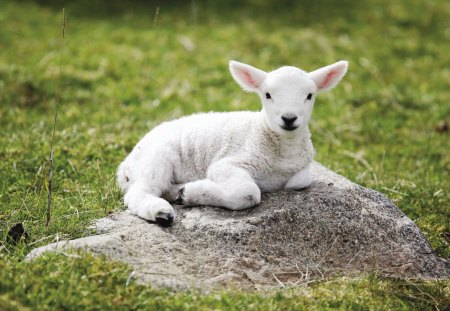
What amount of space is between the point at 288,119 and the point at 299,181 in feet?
2.70

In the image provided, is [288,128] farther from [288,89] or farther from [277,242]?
[277,242]

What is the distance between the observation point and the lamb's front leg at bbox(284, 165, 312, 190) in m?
6.80

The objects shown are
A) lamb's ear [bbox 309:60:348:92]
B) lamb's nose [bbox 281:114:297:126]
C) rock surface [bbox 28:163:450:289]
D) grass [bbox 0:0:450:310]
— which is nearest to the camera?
grass [bbox 0:0:450:310]

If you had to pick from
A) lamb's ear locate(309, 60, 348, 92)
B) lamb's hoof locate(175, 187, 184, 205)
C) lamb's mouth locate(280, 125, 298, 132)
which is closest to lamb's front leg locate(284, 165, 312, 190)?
lamb's mouth locate(280, 125, 298, 132)

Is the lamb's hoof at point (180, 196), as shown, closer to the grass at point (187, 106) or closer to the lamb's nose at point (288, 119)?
the grass at point (187, 106)

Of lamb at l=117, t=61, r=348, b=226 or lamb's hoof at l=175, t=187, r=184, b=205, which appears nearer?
lamb at l=117, t=61, r=348, b=226

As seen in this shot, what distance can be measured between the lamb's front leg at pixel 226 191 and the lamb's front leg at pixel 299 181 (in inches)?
18.9

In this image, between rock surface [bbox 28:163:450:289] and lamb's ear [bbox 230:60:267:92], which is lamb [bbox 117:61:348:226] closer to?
lamb's ear [bbox 230:60:267:92]

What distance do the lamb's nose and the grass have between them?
1.50 m

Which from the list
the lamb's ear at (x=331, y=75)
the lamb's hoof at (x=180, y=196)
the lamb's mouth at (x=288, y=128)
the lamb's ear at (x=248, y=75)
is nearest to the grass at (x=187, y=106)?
the lamb's hoof at (x=180, y=196)

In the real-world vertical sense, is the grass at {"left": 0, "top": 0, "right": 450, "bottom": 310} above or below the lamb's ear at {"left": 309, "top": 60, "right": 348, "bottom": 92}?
below

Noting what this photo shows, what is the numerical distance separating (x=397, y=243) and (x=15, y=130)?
20.2 ft

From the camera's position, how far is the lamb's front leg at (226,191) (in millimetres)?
6367

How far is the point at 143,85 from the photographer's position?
43.7 feet
